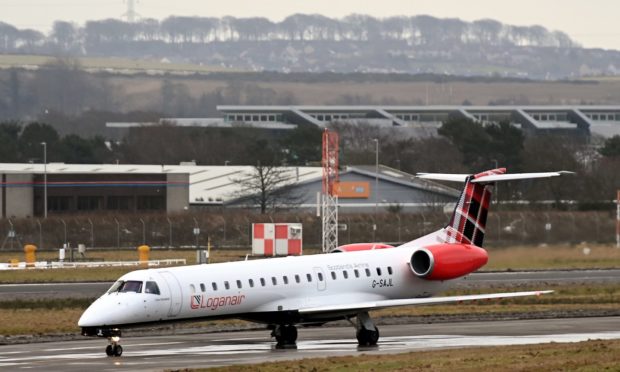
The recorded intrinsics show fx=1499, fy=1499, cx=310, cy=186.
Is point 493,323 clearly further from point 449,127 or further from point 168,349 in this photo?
point 449,127

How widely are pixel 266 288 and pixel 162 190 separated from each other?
237 feet

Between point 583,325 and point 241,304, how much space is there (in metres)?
12.8

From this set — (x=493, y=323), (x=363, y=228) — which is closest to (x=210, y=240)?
(x=363, y=228)

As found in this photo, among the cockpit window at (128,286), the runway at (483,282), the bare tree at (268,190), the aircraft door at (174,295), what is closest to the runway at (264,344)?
the aircraft door at (174,295)

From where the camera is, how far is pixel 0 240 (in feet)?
323

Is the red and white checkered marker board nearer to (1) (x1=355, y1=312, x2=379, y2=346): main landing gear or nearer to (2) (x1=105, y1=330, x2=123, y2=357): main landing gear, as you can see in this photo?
(1) (x1=355, y1=312, x2=379, y2=346): main landing gear

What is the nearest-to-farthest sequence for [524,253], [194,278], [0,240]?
[194,278]
[524,253]
[0,240]

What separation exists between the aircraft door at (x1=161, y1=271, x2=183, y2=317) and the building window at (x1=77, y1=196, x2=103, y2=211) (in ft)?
238

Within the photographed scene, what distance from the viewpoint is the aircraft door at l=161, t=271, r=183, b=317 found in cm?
4122

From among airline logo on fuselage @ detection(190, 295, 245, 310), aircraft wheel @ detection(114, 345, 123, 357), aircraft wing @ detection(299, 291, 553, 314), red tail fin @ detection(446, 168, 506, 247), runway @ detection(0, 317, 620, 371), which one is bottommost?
runway @ detection(0, 317, 620, 371)

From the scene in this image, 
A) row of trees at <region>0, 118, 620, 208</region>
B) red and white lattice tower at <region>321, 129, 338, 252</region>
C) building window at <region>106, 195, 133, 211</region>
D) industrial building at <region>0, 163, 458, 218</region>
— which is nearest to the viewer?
red and white lattice tower at <region>321, 129, 338, 252</region>

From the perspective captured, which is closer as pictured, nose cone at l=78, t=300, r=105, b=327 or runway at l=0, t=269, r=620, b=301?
nose cone at l=78, t=300, r=105, b=327

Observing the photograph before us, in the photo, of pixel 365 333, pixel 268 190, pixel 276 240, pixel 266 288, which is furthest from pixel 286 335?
pixel 268 190

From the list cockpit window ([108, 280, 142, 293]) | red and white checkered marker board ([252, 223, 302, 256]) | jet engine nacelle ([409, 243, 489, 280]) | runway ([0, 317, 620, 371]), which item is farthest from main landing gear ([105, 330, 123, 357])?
red and white checkered marker board ([252, 223, 302, 256])
